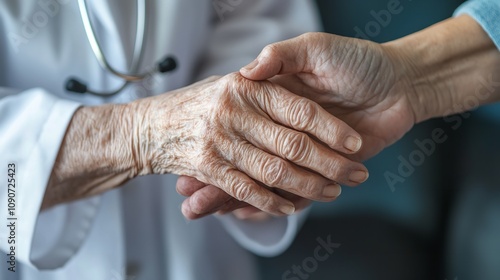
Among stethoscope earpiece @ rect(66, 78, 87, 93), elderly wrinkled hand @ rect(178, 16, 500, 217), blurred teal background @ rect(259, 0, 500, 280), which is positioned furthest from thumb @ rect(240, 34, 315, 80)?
blurred teal background @ rect(259, 0, 500, 280)

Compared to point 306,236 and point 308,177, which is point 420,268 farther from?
point 308,177

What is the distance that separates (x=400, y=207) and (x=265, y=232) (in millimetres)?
537

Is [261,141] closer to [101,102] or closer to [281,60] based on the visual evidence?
[281,60]

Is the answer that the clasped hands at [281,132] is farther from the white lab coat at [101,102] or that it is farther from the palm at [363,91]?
the white lab coat at [101,102]

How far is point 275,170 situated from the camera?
69cm

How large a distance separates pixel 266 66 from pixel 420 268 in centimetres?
81

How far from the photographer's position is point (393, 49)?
809 mm

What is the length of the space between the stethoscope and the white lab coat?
0.02 m

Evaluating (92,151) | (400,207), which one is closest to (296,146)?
(92,151)

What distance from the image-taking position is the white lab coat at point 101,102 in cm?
74

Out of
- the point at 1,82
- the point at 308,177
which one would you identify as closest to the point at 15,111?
the point at 1,82

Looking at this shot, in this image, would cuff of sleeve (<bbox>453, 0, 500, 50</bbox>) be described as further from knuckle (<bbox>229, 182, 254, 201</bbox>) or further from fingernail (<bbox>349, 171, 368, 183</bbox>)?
knuckle (<bbox>229, 182, 254, 201</bbox>)

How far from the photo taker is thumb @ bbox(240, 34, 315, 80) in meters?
0.69

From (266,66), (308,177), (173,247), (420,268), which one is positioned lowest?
(420,268)
